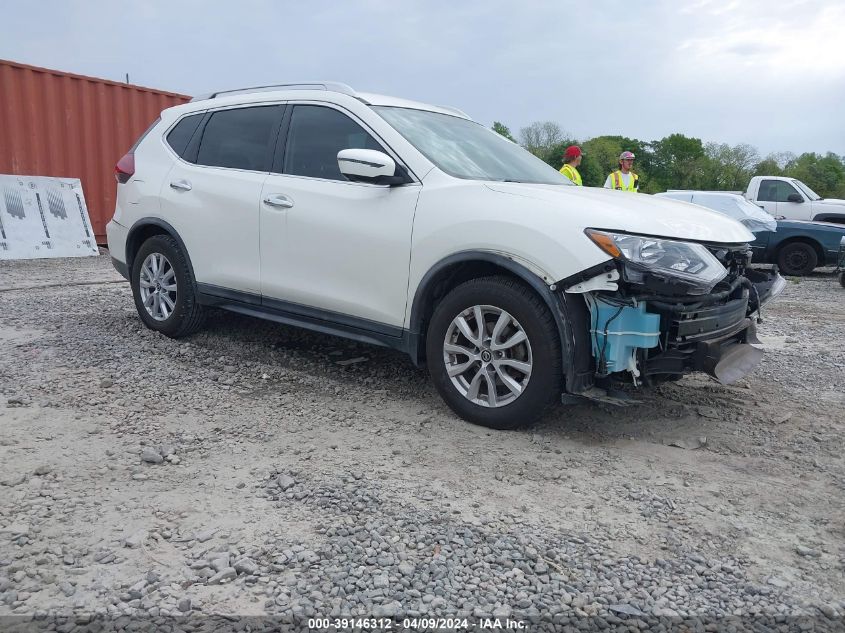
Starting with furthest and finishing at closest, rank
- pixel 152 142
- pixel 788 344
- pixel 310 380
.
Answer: pixel 788 344, pixel 152 142, pixel 310 380

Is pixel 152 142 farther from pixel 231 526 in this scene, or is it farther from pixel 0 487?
pixel 231 526

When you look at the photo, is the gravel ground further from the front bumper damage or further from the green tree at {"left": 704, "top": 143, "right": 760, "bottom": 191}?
the green tree at {"left": 704, "top": 143, "right": 760, "bottom": 191}

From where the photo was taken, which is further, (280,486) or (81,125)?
(81,125)

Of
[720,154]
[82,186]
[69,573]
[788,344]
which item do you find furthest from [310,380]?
[720,154]

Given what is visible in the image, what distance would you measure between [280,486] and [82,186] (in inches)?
404

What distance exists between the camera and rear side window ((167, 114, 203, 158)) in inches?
207

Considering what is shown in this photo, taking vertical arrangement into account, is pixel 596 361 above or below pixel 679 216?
below

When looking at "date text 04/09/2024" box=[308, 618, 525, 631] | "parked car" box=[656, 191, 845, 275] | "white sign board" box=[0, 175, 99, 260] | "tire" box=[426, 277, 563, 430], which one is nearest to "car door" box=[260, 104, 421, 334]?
"tire" box=[426, 277, 563, 430]

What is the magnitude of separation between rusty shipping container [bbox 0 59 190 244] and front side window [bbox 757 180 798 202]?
12.5 metres

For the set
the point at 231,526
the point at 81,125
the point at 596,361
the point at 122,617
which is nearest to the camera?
the point at 122,617

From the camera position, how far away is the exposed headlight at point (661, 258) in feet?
10.7

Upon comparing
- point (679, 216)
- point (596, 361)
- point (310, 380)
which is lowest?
point (310, 380)

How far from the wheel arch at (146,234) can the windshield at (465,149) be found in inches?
72.2

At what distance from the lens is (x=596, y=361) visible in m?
3.47
